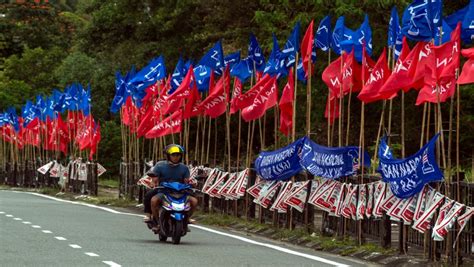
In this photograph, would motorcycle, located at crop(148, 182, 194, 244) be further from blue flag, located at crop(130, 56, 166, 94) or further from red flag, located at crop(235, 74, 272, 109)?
blue flag, located at crop(130, 56, 166, 94)

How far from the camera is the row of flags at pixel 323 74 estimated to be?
677 inches

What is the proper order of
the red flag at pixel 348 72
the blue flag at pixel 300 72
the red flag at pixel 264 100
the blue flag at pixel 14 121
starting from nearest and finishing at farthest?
the red flag at pixel 348 72 → the blue flag at pixel 300 72 → the red flag at pixel 264 100 → the blue flag at pixel 14 121

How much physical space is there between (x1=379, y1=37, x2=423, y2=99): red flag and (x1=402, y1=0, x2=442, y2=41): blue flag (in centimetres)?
57

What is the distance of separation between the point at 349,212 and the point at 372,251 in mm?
1551

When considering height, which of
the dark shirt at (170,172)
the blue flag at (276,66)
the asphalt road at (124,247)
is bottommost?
the asphalt road at (124,247)

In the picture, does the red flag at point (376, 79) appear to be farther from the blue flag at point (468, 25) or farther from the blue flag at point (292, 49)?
the blue flag at point (292, 49)

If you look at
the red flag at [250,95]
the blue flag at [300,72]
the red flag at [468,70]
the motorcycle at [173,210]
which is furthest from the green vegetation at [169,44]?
the red flag at [468,70]

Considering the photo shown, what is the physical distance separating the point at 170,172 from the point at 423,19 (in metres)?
5.48

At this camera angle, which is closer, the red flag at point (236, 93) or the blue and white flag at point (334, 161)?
the blue and white flag at point (334, 161)

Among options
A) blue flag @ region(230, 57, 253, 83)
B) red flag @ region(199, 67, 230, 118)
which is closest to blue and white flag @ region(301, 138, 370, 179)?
blue flag @ region(230, 57, 253, 83)

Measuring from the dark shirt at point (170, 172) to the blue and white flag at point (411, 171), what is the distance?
4066 mm

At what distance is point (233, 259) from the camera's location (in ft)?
56.0

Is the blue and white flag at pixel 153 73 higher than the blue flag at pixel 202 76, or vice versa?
the blue and white flag at pixel 153 73

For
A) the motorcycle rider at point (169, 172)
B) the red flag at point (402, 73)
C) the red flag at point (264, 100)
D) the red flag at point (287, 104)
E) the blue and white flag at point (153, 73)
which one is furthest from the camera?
the blue and white flag at point (153, 73)
